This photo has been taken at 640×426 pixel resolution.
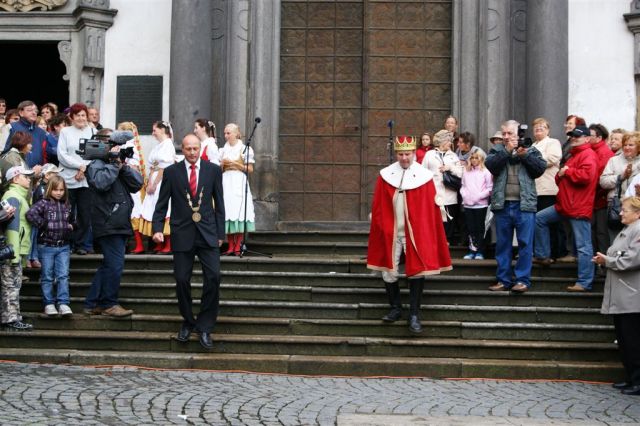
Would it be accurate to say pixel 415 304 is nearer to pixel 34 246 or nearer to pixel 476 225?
pixel 476 225

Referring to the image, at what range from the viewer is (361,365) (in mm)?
9641

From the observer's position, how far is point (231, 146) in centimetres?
1295

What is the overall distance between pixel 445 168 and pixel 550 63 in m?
2.81

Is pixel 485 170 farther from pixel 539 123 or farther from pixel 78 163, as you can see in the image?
pixel 78 163

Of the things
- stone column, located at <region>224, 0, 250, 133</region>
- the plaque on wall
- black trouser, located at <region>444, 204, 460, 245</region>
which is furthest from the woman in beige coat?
the plaque on wall

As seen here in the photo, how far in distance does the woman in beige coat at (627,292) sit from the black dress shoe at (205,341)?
366cm

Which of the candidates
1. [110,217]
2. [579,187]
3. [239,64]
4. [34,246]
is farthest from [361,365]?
[239,64]

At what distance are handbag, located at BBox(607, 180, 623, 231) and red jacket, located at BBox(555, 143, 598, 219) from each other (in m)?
0.29

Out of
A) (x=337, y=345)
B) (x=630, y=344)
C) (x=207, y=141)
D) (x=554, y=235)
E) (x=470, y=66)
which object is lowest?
(x=337, y=345)

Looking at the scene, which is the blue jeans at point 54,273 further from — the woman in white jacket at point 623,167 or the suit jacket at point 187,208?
the woman in white jacket at point 623,167

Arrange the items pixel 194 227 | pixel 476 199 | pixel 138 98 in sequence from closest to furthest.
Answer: pixel 194 227 < pixel 476 199 < pixel 138 98

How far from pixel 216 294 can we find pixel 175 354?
70 centimetres

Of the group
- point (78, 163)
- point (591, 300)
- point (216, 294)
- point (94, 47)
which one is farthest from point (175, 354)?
point (94, 47)

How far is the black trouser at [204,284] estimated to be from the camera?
9914 mm
